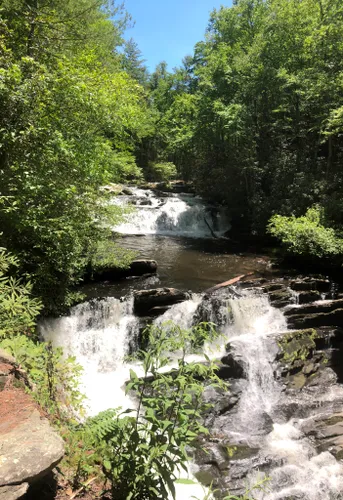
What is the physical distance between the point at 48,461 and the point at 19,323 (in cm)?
307

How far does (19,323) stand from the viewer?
4902 mm

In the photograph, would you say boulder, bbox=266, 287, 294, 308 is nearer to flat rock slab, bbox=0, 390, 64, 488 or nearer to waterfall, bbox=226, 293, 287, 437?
waterfall, bbox=226, 293, 287, 437

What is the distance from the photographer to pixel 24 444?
2316 mm

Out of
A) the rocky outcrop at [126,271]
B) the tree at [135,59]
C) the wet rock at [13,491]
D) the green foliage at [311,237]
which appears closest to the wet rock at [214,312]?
the rocky outcrop at [126,271]

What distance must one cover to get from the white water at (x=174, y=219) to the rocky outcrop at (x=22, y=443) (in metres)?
17.8

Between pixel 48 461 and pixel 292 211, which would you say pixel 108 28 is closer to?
pixel 292 211

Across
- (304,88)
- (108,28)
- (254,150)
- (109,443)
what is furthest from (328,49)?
(109,443)

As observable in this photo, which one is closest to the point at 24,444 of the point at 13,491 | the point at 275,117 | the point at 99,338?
the point at 13,491

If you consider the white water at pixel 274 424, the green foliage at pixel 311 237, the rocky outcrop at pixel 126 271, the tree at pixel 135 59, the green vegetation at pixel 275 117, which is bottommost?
the white water at pixel 274 424

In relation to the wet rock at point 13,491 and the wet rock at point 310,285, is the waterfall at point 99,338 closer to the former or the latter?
the wet rock at point 310,285

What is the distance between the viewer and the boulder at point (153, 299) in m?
9.56

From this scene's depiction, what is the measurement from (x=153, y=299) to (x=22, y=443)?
735 centimetres

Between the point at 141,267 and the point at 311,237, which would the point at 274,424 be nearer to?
the point at 141,267

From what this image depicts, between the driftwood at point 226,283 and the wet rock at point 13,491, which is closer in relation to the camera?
the wet rock at point 13,491
